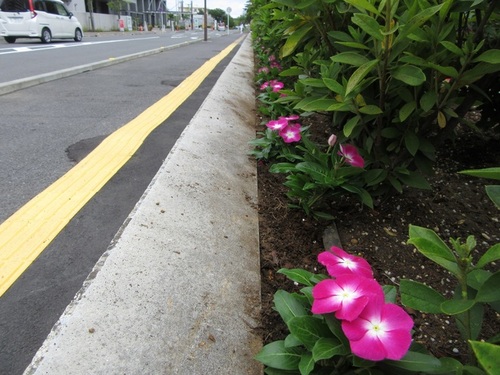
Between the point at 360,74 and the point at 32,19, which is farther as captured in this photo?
the point at 32,19

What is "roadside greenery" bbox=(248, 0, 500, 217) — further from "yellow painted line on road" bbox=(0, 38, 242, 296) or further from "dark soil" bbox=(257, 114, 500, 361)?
"yellow painted line on road" bbox=(0, 38, 242, 296)

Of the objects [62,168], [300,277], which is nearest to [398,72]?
[300,277]

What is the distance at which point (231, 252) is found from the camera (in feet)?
6.01

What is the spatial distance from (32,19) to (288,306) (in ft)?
57.9

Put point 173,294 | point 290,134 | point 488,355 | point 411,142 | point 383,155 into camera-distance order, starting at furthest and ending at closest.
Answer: point 290,134 < point 383,155 < point 411,142 < point 173,294 < point 488,355

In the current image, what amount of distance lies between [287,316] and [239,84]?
16.4 feet

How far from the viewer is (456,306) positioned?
0.85 m

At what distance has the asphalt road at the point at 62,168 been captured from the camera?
146 cm

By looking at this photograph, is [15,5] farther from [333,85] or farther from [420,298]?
[420,298]

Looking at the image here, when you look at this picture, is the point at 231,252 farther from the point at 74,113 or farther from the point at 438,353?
the point at 74,113

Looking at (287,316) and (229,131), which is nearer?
(287,316)

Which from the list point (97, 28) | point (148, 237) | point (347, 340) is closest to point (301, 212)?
point (148, 237)

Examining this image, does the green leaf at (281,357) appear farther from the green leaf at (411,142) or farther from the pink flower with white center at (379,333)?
the green leaf at (411,142)

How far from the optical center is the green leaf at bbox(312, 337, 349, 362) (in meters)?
0.97
